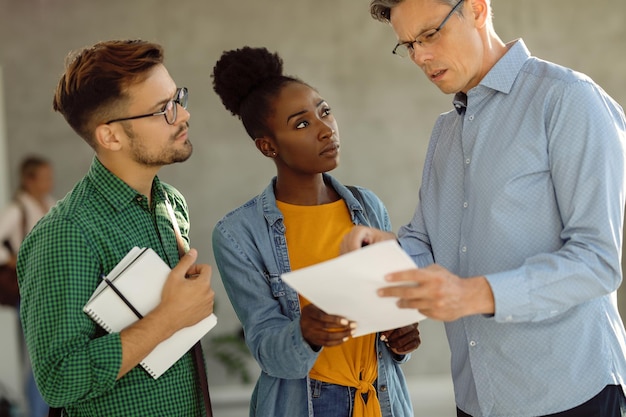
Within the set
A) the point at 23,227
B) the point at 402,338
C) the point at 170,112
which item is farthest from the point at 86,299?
the point at 23,227

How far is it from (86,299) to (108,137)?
480 millimetres

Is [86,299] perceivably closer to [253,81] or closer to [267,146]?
[267,146]

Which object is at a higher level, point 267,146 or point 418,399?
point 267,146

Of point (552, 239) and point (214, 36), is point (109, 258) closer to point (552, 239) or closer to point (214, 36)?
point (552, 239)

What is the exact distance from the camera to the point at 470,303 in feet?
5.36

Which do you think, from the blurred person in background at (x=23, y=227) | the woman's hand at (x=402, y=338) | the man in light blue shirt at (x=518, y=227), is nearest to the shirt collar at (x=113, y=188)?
the man in light blue shirt at (x=518, y=227)

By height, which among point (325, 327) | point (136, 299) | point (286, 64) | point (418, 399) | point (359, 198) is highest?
point (286, 64)

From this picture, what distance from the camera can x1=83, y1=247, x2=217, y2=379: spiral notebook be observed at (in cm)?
195

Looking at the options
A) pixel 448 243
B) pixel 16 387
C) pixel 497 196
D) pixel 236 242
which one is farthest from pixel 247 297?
pixel 16 387

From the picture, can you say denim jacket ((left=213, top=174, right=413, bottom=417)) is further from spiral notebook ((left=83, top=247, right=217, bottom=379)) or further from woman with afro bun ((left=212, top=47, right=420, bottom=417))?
spiral notebook ((left=83, top=247, right=217, bottom=379))

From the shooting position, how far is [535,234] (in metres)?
1.78

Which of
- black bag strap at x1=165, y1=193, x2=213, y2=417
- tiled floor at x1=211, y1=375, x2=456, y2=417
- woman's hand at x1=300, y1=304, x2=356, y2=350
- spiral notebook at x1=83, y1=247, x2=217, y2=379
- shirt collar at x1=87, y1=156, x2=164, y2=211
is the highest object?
shirt collar at x1=87, y1=156, x2=164, y2=211

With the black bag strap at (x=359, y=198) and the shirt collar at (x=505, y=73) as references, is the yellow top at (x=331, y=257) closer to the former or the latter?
the black bag strap at (x=359, y=198)

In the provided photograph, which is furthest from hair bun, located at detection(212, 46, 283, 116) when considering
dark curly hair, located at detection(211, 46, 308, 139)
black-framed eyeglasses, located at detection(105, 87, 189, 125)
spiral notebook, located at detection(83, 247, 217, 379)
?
spiral notebook, located at detection(83, 247, 217, 379)
